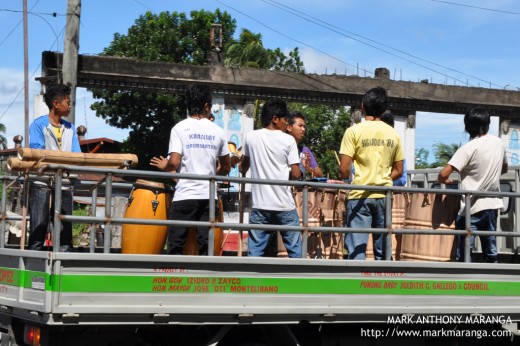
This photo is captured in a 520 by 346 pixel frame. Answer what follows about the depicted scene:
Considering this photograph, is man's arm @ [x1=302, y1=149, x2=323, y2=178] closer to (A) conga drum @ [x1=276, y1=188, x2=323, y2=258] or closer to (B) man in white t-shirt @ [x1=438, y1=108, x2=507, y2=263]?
(A) conga drum @ [x1=276, y1=188, x2=323, y2=258]

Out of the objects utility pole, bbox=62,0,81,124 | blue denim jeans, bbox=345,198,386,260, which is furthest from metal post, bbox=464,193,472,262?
utility pole, bbox=62,0,81,124

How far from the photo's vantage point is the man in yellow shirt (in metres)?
6.78

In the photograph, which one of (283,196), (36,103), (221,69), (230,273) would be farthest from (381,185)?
(221,69)

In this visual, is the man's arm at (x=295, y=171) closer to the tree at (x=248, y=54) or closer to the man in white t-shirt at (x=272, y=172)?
the man in white t-shirt at (x=272, y=172)

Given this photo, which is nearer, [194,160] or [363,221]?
[194,160]

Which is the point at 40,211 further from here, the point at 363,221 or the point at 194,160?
the point at 363,221

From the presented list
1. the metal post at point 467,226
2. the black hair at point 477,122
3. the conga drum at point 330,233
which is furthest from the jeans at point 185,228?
the black hair at point 477,122

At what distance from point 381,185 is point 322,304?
3.92 feet

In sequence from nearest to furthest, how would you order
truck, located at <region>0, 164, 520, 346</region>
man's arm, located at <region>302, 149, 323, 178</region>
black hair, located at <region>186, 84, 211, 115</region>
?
truck, located at <region>0, 164, 520, 346</region>, black hair, located at <region>186, 84, 211, 115</region>, man's arm, located at <region>302, 149, 323, 178</region>

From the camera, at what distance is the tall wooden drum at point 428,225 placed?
7148 mm

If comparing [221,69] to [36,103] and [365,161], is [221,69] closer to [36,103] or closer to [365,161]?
[36,103]

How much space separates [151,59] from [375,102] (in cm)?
3076

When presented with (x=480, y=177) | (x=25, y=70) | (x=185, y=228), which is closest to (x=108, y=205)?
(x=185, y=228)

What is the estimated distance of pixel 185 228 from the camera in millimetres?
6422
